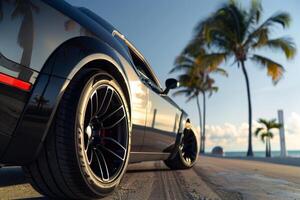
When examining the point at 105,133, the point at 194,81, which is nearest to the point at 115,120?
the point at 105,133

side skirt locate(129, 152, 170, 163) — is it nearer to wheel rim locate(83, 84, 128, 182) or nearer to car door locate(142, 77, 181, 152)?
car door locate(142, 77, 181, 152)

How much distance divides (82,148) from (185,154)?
12.0 ft

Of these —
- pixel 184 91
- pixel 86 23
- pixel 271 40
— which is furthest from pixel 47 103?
pixel 184 91

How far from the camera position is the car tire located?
510 cm

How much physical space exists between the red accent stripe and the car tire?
3306mm

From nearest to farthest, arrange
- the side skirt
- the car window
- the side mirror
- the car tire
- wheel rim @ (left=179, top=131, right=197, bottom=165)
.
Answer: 1. the side skirt
2. the car window
3. the side mirror
4. the car tire
5. wheel rim @ (left=179, top=131, right=197, bottom=165)

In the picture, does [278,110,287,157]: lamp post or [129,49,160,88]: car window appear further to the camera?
[278,110,287,157]: lamp post

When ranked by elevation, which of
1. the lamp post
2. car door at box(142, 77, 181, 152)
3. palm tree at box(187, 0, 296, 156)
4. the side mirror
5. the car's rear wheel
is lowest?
the car's rear wheel

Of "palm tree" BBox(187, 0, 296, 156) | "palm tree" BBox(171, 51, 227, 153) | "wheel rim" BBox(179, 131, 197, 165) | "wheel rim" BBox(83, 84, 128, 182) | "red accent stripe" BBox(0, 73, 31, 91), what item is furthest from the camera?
"palm tree" BBox(171, 51, 227, 153)

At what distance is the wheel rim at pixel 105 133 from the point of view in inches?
91.6

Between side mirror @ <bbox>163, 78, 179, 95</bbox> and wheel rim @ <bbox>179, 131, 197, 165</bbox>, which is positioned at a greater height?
side mirror @ <bbox>163, 78, 179, 95</bbox>

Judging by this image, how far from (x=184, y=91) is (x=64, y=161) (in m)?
39.3

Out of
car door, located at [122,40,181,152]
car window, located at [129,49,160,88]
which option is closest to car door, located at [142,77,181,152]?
car door, located at [122,40,181,152]

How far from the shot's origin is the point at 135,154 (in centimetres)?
316
